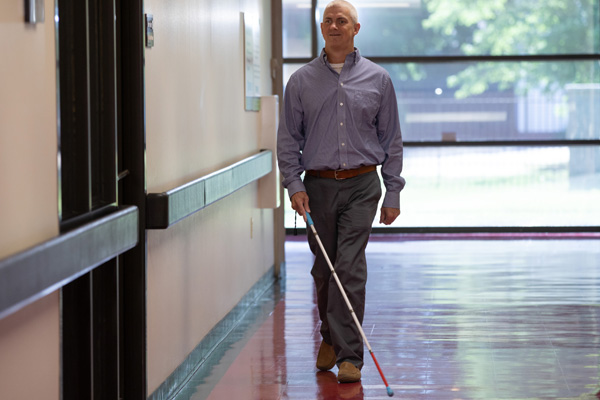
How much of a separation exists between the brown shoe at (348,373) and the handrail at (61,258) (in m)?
1.41

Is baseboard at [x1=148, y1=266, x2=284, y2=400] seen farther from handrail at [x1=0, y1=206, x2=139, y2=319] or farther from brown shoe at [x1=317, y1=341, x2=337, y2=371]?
handrail at [x1=0, y1=206, x2=139, y2=319]

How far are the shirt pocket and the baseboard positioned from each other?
133cm

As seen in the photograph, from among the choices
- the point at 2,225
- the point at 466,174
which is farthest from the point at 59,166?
the point at 466,174

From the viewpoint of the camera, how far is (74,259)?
8.38 ft

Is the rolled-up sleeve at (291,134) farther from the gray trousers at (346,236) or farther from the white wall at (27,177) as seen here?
the white wall at (27,177)

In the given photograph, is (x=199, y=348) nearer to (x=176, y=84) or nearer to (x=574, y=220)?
(x=176, y=84)

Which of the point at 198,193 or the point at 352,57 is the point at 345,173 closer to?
the point at 352,57

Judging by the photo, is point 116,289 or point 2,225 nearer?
point 2,225

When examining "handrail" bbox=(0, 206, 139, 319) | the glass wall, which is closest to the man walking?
"handrail" bbox=(0, 206, 139, 319)

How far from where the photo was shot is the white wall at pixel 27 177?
7.63 feet

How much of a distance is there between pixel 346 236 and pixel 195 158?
2.71ft

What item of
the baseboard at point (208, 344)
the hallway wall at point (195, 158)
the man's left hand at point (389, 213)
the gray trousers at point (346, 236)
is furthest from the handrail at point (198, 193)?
the man's left hand at point (389, 213)

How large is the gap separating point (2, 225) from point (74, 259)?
0.30 metres

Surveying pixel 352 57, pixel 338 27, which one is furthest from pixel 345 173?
pixel 338 27
